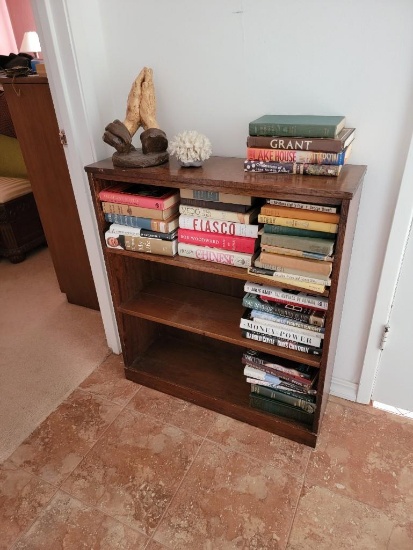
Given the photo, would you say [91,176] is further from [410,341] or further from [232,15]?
[410,341]

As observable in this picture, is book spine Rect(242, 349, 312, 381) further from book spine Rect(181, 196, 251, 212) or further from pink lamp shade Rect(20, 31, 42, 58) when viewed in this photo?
pink lamp shade Rect(20, 31, 42, 58)

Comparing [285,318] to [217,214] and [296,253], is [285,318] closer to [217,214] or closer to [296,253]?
[296,253]

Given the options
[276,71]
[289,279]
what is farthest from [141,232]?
[276,71]

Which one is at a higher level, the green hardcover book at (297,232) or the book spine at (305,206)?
the book spine at (305,206)

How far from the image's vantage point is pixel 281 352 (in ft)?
4.24

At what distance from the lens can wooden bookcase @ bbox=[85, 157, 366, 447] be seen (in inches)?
42.3

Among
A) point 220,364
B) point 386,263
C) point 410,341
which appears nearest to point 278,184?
point 386,263

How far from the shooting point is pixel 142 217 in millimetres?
1299

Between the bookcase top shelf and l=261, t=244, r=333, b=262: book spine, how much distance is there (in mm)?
166

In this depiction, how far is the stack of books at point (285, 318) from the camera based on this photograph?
48.1 inches

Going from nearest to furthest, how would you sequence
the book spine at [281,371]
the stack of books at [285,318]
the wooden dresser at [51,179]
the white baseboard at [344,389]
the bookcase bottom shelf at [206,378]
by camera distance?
the stack of books at [285,318] < the book spine at [281,371] < the bookcase bottom shelf at [206,378] < the white baseboard at [344,389] < the wooden dresser at [51,179]

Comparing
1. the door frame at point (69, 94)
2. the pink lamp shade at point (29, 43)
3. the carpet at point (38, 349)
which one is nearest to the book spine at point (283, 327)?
the door frame at point (69, 94)

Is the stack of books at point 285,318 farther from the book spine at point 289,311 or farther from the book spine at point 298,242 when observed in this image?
the book spine at point 298,242

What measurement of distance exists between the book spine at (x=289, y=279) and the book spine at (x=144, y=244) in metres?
0.29
